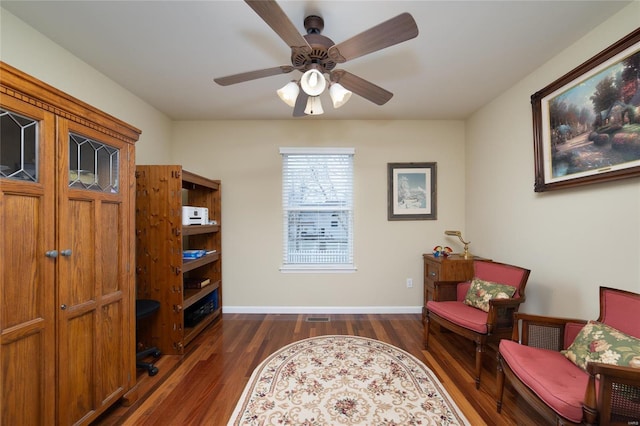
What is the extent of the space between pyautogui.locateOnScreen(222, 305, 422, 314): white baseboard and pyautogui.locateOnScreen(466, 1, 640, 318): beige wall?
4.07 ft

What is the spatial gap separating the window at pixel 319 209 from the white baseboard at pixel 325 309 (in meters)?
0.53

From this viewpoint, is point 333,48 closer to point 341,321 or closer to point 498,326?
point 498,326

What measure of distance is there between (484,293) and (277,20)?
2.59 m

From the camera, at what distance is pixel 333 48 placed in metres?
1.36


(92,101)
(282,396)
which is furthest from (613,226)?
(92,101)

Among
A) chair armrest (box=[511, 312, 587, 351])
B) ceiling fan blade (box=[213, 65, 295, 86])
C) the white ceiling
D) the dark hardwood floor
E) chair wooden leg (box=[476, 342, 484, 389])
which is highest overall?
the white ceiling

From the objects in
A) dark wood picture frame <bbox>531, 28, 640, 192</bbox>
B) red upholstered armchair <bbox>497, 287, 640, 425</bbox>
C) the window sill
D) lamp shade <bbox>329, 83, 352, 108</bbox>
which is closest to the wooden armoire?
lamp shade <bbox>329, 83, 352, 108</bbox>

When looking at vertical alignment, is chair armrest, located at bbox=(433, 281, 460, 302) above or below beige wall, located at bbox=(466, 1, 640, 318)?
below

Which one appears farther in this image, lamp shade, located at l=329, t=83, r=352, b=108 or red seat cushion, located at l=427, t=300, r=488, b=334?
red seat cushion, located at l=427, t=300, r=488, b=334

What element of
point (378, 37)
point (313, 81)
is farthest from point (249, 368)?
point (378, 37)

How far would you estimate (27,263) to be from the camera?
1.15 metres

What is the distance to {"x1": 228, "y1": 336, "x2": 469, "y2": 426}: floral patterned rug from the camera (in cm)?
153

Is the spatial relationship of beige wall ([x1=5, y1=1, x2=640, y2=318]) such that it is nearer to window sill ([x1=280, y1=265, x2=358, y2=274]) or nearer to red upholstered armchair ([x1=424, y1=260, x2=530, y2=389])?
window sill ([x1=280, y1=265, x2=358, y2=274])

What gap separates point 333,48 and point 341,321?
9.25ft
